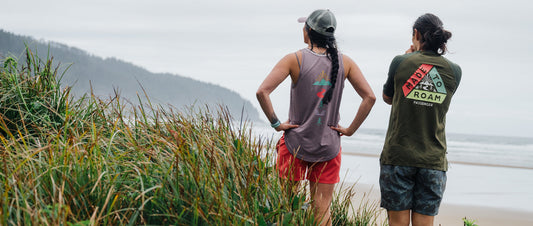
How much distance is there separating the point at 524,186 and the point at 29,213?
12706 mm

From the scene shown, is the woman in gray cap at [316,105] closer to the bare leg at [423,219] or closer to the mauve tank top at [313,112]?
the mauve tank top at [313,112]

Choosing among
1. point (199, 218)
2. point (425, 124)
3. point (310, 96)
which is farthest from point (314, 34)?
point (199, 218)

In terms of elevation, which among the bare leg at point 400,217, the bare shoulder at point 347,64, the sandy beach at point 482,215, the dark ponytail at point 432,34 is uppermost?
the dark ponytail at point 432,34

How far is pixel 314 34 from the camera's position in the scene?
11.4 ft

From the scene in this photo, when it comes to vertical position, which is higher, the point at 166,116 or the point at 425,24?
the point at 425,24

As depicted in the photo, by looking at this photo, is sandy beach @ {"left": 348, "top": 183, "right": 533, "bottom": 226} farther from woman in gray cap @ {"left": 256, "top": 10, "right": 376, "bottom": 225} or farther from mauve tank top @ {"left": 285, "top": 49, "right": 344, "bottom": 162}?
mauve tank top @ {"left": 285, "top": 49, "right": 344, "bottom": 162}

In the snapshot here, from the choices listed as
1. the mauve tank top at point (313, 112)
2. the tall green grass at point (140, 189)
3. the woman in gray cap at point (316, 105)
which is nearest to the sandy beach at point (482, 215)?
the woman in gray cap at point (316, 105)

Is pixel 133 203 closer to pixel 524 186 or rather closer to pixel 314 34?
pixel 314 34

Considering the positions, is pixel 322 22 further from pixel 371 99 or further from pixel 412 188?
pixel 412 188

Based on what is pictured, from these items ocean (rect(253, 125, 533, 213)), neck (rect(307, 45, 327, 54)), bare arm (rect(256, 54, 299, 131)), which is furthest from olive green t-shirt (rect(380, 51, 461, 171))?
ocean (rect(253, 125, 533, 213))

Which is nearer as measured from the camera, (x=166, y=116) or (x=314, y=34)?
(x=314, y=34)

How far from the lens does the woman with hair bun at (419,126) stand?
3.25 metres

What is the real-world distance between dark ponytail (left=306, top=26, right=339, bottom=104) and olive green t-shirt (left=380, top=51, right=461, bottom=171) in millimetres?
430

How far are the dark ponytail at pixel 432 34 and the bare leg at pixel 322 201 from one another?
1269 mm
